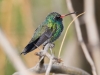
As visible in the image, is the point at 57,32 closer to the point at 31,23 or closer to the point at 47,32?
the point at 47,32

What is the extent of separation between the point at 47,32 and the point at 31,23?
202 millimetres

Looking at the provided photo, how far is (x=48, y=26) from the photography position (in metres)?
1.24

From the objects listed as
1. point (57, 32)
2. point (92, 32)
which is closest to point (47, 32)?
point (57, 32)

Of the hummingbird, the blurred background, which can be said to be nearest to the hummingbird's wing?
the hummingbird

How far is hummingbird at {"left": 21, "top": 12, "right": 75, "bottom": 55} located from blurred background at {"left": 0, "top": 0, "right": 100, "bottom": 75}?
10cm

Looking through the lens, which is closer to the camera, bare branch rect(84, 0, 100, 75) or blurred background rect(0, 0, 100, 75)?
bare branch rect(84, 0, 100, 75)

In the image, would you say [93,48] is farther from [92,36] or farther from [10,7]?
[10,7]

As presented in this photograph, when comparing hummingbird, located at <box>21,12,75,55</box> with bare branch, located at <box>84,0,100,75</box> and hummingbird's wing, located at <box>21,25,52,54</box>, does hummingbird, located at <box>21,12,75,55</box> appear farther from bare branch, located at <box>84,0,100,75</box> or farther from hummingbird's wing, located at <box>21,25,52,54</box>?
bare branch, located at <box>84,0,100,75</box>

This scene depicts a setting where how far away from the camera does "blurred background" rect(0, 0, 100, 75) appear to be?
4.43 feet

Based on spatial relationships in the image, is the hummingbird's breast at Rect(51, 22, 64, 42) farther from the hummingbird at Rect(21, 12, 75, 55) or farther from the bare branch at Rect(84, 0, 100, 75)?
the bare branch at Rect(84, 0, 100, 75)

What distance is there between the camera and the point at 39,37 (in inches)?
46.6

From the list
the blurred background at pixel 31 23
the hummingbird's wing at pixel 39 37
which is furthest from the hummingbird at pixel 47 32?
the blurred background at pixel 31 23

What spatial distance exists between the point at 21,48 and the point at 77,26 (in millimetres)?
264

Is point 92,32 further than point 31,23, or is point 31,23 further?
point 31,23
